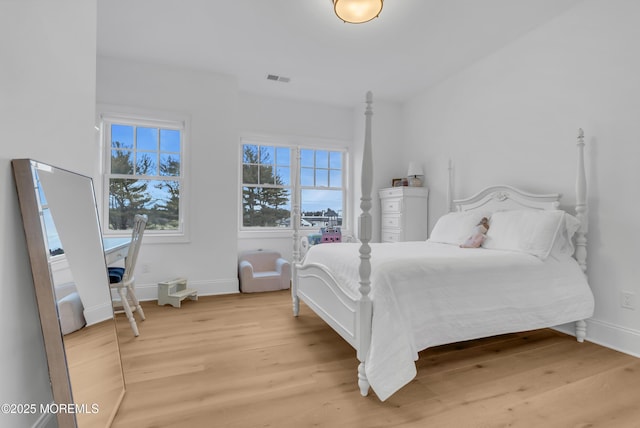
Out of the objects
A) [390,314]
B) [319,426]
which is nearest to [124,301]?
[319,426]

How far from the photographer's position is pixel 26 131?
1.28m

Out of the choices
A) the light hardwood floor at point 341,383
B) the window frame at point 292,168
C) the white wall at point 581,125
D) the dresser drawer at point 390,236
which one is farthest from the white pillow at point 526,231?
the window frame at point 292,168

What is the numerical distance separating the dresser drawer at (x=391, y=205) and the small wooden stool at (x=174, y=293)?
9.25 ft

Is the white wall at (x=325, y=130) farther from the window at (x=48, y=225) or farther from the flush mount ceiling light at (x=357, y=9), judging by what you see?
the window at (x=48, y=225)

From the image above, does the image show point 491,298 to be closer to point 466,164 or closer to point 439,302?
point 439,302

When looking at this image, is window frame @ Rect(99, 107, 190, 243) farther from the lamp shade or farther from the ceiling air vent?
the lamp shade

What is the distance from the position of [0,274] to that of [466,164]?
4074 millimetres

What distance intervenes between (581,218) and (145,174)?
177 inches

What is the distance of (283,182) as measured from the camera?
4.86 meters

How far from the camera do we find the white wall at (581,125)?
2348mm

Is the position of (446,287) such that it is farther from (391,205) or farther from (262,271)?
(262,271)

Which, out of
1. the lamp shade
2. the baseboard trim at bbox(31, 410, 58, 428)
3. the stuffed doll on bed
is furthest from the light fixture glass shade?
the baseboard trim at bbox(31, 410, 58, 428)

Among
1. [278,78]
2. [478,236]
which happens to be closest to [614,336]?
[478,236]

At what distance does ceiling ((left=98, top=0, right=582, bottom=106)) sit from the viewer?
2.67 m
